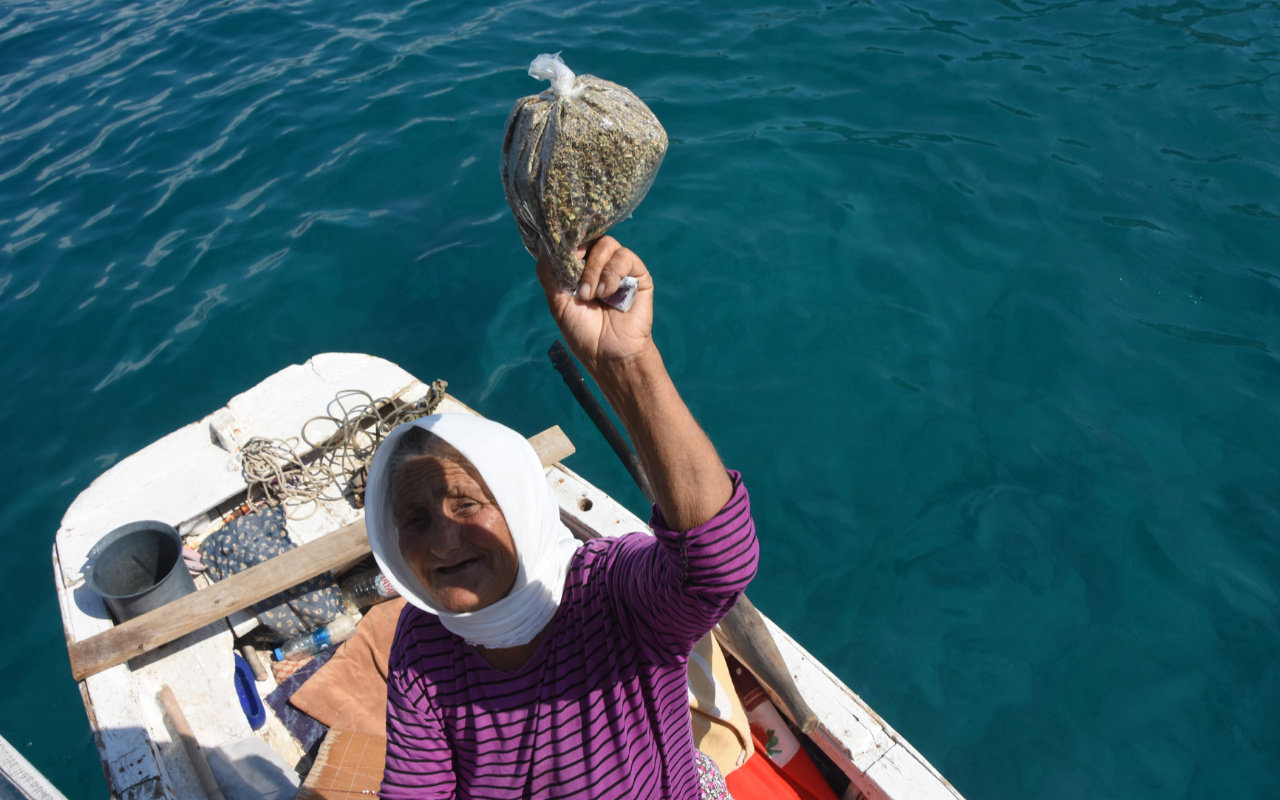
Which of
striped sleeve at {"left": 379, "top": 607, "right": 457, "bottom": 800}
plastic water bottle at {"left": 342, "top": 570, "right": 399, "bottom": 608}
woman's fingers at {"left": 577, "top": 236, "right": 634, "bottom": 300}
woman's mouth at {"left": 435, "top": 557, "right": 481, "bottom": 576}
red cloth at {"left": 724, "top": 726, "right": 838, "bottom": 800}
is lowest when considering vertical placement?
red cloth at {"left": 724, "top": 726, "right": 838, "bottom": 800}

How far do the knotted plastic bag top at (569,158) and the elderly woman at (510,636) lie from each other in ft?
0.33

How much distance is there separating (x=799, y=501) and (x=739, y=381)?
44.2 inches

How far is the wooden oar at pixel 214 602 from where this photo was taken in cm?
357

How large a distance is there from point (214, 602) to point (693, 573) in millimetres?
3278

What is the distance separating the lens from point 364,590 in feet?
13.7

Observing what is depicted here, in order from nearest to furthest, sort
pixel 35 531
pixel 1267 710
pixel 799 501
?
pixel 1267 710 < pixel 799 501 < pixel 35 531

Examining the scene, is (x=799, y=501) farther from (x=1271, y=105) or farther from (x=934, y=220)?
(x=1271, y=105)

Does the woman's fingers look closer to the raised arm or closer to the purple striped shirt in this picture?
the raised arm

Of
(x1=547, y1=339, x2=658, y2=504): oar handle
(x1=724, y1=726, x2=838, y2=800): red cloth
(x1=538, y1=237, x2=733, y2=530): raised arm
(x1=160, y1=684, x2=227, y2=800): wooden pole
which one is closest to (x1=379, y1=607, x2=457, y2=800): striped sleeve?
(x1=538, y1=237, x2=733, y2=530): raised arm

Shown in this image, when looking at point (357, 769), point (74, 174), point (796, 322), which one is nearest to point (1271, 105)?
point (796, 322)

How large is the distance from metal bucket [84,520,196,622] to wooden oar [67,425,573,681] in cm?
13

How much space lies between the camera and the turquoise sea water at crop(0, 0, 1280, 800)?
4445mm

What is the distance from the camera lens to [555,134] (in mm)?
1560

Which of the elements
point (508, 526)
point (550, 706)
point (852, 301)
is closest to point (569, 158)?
point (508, 526)
